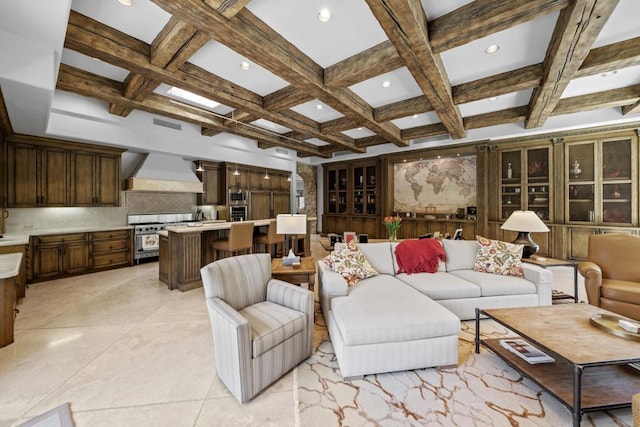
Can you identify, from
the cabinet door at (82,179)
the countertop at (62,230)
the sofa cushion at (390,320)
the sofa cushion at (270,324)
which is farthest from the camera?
the cabinet door at (82,179)

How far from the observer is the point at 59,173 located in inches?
176

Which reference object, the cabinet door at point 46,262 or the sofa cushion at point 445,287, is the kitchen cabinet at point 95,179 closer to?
the cabinet door at point 46,262

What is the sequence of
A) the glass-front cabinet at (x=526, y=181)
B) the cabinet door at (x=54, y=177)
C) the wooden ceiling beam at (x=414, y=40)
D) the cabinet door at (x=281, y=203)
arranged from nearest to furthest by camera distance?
the wooden ceiling beam at (x=414, y=40)
the cabinet door at (x=54, y=177)
the glass-front cabinet at (x=526, y=181)
the cabinet door at (x=281, y=203)

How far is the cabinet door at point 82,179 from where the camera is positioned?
182 inches

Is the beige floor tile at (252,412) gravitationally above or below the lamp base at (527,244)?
below

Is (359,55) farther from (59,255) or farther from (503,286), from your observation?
(59,255)

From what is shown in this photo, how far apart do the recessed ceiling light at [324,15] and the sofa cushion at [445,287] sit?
2.86 m

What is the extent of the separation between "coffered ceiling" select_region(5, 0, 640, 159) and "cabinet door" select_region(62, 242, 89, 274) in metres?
2.53

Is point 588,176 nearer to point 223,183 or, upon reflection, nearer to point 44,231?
point 223,183

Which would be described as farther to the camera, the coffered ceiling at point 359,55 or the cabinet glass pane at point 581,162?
the cabinet glass pane at point 581,162

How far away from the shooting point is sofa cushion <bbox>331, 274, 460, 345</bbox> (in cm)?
183

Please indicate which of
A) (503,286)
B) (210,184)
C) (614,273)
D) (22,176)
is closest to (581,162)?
(614,273)

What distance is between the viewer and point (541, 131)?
540 cm

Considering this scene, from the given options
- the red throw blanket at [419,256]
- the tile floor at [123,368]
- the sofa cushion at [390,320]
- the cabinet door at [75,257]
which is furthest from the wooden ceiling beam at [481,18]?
the cabinet door at [75,257]
